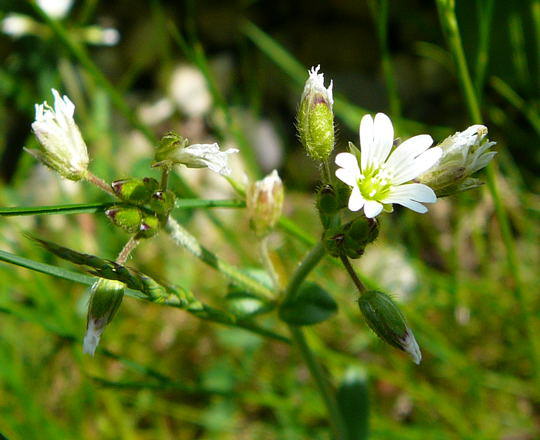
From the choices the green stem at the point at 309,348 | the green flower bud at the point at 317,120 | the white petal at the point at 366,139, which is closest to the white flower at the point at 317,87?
the green flower bud at the point at 317,120

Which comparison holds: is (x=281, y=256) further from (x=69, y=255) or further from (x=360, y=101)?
(x=69, y=255)

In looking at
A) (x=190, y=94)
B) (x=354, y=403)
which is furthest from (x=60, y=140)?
(x=190, y=94)

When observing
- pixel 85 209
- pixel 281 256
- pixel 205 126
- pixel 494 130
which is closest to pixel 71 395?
pixel 281 256

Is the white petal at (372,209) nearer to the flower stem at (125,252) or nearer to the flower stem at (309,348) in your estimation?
the flower stem at (309,348)

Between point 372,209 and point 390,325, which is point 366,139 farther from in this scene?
point 390,325

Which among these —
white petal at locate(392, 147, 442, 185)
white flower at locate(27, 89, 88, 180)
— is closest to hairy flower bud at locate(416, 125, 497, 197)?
white petal at locate(392, 147, 442, 185)

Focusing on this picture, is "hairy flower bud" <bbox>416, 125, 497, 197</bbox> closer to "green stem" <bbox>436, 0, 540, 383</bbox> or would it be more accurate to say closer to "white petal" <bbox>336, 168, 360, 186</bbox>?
"white petal" <bbox>336, 168, 360, 186</bbox>
